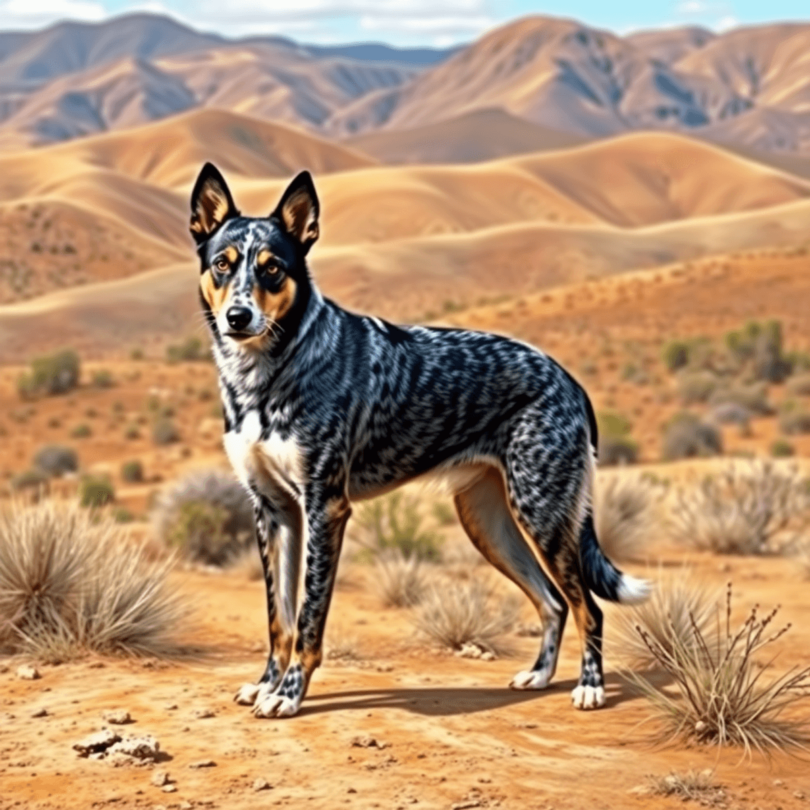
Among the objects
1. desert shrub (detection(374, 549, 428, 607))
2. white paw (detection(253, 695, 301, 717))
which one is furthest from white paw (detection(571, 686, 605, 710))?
desert shrub (detection(374, 549, 428, 607))

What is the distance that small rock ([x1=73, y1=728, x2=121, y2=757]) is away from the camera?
6.51 meters

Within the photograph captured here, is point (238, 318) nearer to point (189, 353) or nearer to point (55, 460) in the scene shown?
point (55, 460)

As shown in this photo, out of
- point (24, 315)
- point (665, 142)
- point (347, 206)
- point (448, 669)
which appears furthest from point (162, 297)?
point (665, 142)

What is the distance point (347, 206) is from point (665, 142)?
65.2 metres

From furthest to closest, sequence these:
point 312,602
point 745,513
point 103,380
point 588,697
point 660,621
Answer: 1. point 103,380
2. point 745,513
3. point 660,621
4. point 588,697
5. point 312,602

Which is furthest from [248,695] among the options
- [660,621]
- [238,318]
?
[660,621]

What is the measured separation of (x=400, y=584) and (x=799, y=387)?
83.0 ft

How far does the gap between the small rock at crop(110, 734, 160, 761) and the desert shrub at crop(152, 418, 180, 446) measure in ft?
94.0

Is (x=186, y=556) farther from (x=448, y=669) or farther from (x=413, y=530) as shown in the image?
(x=448, y=669)

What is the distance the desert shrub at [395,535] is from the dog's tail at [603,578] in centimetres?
702

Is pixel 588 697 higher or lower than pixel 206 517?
higher

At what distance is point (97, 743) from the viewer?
6508 mm

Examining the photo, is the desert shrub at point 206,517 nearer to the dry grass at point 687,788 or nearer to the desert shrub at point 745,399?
the dry grass at point 687,788

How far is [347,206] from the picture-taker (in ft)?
410
